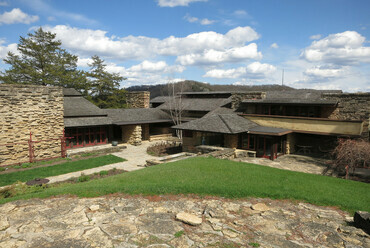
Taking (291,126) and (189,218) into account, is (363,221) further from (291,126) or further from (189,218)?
(291,126)

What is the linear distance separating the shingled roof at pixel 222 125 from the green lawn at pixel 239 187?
7138 mm

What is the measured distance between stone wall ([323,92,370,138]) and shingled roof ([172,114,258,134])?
21.1 feet

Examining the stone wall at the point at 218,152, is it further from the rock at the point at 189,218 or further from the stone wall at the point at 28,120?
the stone wall at the point at 28,120

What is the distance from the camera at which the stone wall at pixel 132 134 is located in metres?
25.0

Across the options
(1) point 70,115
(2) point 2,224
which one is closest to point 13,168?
(1) point 70,115

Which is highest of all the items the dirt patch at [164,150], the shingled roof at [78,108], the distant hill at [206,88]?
the distant hill at [206,88]

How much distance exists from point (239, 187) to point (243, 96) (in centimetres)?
1633

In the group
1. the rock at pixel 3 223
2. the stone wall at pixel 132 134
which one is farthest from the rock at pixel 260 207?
the stone wall at pixel 132 134

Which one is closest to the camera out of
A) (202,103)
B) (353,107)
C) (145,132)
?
(353,107)

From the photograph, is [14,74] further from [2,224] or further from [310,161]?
[310,161]

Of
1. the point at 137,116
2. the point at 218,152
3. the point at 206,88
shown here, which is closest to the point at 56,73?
the point at 137,116

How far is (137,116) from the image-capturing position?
87.5ft

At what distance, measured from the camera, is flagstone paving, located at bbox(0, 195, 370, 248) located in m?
5.65

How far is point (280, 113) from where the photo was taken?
21.5m
